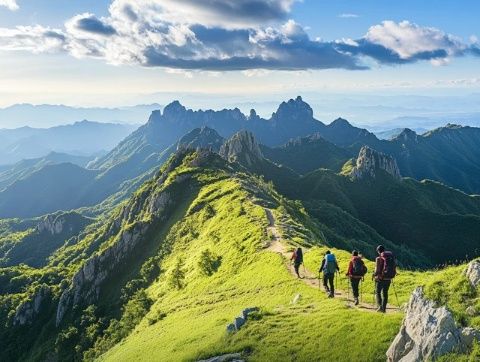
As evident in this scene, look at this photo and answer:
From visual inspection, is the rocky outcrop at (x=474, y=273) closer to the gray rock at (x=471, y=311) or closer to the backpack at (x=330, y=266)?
the gray rock at (x=471, y=311)

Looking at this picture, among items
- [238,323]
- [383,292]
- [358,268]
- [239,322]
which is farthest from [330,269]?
[238,323]

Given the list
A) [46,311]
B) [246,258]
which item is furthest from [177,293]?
[46,311]

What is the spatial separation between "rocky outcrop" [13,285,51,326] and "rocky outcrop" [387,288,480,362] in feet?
421

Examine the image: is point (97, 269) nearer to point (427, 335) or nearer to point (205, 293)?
point (205, 293)

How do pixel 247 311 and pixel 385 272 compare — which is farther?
pixel 247 311

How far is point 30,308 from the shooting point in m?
134

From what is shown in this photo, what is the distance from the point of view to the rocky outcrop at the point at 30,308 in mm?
131500

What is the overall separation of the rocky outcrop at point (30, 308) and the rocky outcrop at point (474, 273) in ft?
426

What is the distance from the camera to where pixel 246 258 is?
64.9 m

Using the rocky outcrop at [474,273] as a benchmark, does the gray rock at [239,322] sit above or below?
below

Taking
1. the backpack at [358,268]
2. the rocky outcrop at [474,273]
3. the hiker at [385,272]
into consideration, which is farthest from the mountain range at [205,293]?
the backpack at [358,268]

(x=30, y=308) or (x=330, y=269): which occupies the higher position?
(x=330, y=269)

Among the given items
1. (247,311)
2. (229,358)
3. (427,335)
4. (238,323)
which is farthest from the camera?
(247,311)

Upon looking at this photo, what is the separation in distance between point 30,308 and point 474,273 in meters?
133
